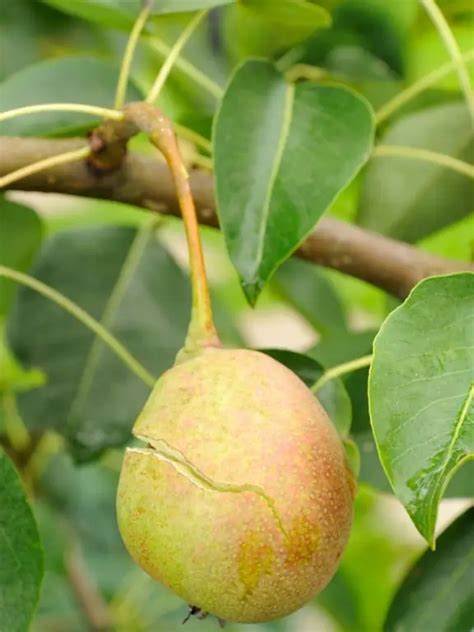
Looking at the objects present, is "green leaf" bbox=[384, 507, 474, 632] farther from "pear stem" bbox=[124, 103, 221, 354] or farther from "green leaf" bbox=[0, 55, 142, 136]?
"green leaf" bbox=[0, 55, 142, 136]

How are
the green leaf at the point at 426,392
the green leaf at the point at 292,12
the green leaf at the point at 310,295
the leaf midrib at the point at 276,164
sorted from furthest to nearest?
the green leaf at the point at 310,295 → the green leaf at the point at 292,12 → the leaf midrib at the point at 276,164 → the green leaf at the point at 426,392

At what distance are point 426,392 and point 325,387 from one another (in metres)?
0.12

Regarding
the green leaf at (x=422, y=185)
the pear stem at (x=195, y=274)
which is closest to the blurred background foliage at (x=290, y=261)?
the green leaf at (x=422, y=185)

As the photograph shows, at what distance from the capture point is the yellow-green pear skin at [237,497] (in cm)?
42

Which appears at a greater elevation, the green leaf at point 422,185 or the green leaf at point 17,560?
the green leaf at point 422,185

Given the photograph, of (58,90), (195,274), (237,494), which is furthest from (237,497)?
(58,90)

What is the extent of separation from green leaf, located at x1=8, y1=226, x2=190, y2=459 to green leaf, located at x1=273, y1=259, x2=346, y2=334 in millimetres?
97

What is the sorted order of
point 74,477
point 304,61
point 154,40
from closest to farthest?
point 154,40, point 304,61, point 74,477

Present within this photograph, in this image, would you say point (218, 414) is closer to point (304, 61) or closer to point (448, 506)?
point (304, 61)

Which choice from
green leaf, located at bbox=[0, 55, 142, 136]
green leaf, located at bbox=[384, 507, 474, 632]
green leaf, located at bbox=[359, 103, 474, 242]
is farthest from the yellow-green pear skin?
green leaf, located at bbox=[359, 103, 474, 242]

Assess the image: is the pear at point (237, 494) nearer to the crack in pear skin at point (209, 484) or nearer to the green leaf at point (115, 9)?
the crack in pear skin at point (209, 484)

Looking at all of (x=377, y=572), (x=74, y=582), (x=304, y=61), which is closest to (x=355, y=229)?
(x=304, y=61)

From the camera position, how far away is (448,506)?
6.06 feet

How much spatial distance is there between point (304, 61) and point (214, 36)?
0.17 meters
